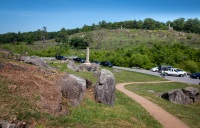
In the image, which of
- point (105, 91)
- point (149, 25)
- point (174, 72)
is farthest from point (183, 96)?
point (149, 25)

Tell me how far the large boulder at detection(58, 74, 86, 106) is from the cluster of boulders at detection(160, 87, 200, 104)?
11.5 m

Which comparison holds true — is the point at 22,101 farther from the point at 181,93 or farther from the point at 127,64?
the point at 127,64

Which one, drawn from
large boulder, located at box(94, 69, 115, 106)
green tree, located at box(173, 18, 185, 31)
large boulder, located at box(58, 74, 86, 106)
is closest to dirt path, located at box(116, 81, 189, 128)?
large boulder, located at box(94, 69, 115, 106)

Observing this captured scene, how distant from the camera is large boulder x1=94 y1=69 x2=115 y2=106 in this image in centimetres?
1847

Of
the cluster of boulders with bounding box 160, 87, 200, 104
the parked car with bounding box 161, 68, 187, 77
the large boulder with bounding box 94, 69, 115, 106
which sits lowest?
the parked car with bounding box 161, 68, 187, 77

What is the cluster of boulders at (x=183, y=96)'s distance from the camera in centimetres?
2480

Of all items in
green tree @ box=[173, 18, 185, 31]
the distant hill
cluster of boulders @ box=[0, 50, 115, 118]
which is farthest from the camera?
green tree @ box=[173, 18, 185, 31]

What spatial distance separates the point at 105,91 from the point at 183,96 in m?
10.3

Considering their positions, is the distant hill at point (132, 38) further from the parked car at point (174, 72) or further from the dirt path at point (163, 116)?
the dirt path at point (163, 116)

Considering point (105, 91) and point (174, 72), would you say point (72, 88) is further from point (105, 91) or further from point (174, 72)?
point (174, 72)

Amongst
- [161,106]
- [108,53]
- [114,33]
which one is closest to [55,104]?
[161,106]

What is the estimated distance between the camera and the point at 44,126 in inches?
471

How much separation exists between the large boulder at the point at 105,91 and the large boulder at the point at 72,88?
161 cm

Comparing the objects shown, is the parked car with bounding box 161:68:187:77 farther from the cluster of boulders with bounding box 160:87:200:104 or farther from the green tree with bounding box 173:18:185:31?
the green tree with bounding box 173:18:185:31
